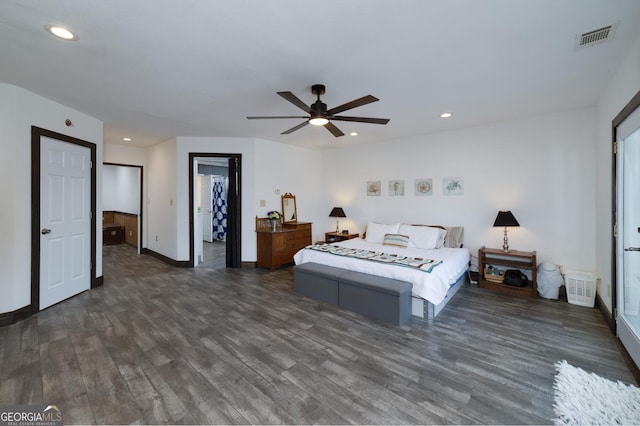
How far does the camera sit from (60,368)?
216cm

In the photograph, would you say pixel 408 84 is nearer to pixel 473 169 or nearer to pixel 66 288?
pixel 473 169

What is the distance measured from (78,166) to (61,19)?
2583 mm

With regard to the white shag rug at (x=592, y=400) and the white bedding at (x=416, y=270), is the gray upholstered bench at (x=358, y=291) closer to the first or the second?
the white bedding at (x=416, y=270)

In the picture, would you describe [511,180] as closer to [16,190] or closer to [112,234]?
[16,190]

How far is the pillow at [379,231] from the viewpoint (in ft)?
16.4

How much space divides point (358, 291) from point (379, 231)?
2.05 meters

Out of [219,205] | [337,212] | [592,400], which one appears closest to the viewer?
[592,400]

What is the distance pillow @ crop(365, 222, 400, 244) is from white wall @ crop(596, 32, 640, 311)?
265 centimetres

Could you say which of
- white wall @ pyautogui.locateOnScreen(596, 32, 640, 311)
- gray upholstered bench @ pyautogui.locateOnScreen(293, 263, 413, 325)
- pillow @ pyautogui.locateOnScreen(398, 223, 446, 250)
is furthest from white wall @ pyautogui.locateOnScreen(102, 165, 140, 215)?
white wall @ pyautogui.locateOnScreen(596, 32, 640, 311)

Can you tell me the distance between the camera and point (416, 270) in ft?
10.2

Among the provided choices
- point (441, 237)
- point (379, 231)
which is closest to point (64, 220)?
point (379, 231)

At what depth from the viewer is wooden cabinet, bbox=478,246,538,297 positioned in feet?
12.6

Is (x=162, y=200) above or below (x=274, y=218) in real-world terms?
above

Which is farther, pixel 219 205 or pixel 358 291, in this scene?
pixel 219 205
